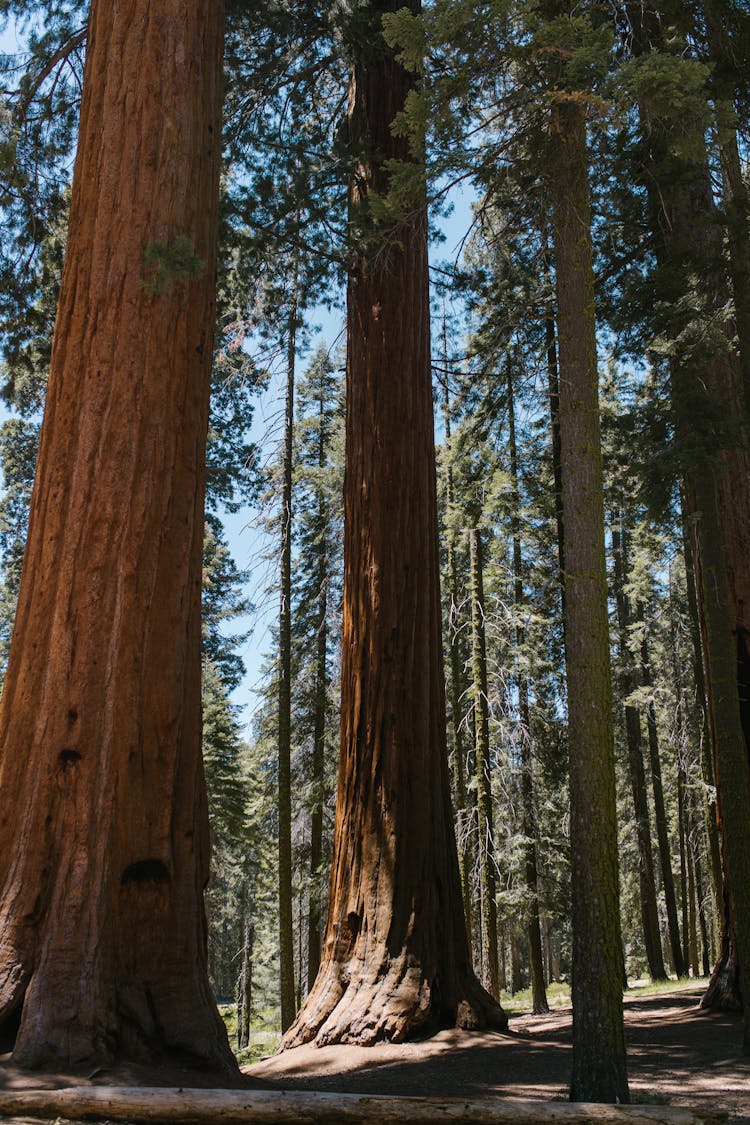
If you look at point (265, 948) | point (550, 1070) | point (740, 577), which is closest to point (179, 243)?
point (550, 1070)

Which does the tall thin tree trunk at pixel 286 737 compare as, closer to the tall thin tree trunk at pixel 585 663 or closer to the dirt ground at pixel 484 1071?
the dirt ground at pixel 484 1071

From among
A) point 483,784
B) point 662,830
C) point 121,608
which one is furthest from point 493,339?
point 662,830

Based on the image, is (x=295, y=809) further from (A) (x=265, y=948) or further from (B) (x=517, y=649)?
(A) (x=265, y=948)

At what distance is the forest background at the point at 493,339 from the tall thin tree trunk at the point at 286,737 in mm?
62

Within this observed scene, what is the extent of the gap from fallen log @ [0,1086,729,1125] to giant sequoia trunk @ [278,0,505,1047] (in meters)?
3.36

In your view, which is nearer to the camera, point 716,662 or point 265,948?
point 716,662

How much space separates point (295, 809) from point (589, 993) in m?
15.6

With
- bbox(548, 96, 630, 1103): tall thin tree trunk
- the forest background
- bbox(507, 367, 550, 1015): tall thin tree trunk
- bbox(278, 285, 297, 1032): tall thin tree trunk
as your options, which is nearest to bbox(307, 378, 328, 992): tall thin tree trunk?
the forest background

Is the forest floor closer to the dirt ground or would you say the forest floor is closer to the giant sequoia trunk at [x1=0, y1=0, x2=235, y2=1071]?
the dirt ground

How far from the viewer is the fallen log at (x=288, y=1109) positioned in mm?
3568

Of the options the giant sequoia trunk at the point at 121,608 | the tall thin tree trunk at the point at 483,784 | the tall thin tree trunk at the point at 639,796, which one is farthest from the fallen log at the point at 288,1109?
the tall thin tree trunk at the point at 639,796

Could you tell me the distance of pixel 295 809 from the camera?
1964 cm

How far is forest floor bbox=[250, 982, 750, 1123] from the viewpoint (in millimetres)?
5098

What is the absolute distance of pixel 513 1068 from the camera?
231 inches
